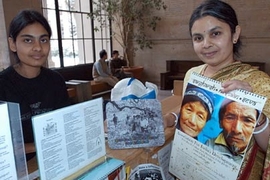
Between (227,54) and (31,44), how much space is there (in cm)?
84

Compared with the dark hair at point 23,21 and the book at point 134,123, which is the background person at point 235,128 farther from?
the dark hair at point 23,21

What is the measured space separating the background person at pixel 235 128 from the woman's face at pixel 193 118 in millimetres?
62

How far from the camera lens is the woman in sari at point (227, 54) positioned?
2.59ft

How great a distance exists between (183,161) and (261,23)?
590cm

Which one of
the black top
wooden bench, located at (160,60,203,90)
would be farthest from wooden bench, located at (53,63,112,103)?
the black top

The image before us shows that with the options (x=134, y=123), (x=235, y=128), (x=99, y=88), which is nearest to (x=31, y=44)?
(x=134, y=123)

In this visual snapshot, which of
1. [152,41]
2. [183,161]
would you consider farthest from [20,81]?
[152,41]

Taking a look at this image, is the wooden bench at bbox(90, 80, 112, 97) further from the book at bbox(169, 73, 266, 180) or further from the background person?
the background person

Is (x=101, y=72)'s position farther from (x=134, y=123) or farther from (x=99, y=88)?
(x=134, y=123)

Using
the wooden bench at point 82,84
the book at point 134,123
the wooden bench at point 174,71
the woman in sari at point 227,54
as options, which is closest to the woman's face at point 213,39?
the woman in sari at point 227,54

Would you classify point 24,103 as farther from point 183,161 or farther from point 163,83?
point 163,83

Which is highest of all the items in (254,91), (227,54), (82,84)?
(227,54)

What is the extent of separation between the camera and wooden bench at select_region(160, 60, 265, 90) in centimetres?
640

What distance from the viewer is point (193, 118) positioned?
2.57 feet
